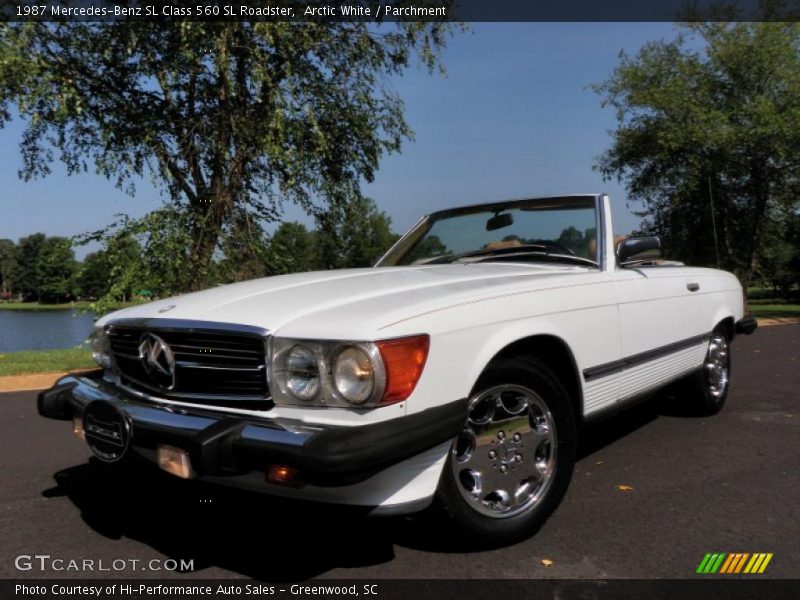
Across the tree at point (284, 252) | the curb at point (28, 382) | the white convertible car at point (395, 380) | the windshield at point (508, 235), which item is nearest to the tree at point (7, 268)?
the tree at point (284, 252)

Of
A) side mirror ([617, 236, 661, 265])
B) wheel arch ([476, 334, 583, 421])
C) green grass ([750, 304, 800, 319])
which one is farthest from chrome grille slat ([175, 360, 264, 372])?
green grass ([750, 304, 800, 319])

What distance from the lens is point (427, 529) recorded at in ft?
8.54

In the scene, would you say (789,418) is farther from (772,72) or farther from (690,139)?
(772,72)

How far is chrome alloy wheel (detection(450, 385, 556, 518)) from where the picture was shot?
2.65 m

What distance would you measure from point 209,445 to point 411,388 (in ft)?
2.39

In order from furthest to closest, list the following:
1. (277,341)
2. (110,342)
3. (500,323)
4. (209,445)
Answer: (110,342)
(500,323)
(277,341)
(209,445)

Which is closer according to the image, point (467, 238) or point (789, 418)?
point (467, 238)

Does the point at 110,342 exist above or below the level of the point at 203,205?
below

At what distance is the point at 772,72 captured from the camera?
20.6 metres

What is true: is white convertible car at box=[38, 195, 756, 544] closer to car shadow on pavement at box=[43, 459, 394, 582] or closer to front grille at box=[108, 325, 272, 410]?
front grille at box=[108, 325, 272, 410]

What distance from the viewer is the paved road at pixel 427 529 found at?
8.34 feet

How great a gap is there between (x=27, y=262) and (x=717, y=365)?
2741 inches

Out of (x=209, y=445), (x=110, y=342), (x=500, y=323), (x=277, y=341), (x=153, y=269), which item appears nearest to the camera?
(x=209, y=445)
